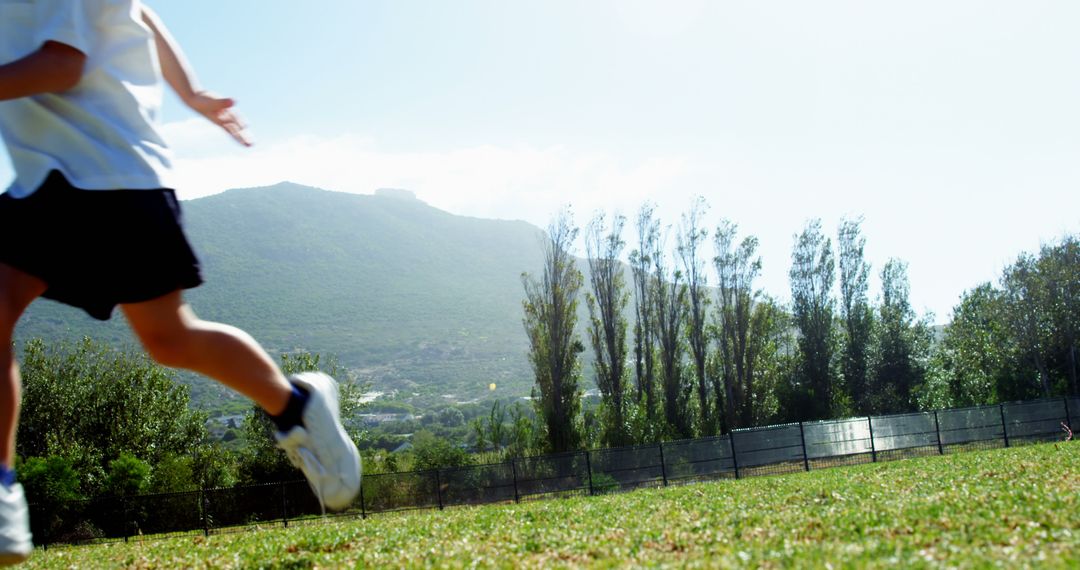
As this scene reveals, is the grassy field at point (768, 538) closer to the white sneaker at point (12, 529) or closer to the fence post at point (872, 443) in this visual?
the white sneaker at point (12, 529)

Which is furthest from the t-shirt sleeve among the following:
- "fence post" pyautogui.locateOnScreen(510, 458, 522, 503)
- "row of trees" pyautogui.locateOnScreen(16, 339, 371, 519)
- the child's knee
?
"row of trees" pyautogui.locateOnScreen(16, 339, 371, 519)

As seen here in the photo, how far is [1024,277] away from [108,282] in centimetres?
4652

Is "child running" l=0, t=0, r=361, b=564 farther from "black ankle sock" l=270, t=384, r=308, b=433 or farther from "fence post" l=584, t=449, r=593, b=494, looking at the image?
"fence post" l=584, t=449, r=593, b=494

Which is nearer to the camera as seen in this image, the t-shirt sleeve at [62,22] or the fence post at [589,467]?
the t-shirt sleeve at [62,22]

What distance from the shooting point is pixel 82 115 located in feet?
6.44

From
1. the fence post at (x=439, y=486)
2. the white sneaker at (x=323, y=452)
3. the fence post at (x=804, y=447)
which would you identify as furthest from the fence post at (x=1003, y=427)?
the white sneaker at (x=323, y=452)

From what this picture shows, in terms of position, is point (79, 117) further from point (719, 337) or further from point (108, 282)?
point (719, 337)

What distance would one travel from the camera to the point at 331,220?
18388 cm

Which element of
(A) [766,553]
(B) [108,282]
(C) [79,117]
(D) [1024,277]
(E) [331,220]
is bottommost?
(A) [766,553]

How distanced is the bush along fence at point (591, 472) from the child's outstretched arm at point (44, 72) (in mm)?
20598

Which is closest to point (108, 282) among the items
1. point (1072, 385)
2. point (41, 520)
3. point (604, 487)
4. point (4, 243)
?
point (4, 243)

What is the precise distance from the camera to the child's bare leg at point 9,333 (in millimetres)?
1967

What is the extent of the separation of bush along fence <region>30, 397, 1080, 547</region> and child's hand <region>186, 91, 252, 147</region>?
65.2 ft

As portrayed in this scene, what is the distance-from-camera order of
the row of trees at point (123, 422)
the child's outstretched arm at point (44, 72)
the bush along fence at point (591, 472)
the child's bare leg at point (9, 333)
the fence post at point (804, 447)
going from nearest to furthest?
the child's outstretched arm at point (44, 72), the child's bare leg at point (9, 333), the bush along fence at point (591, 472), the fence post at point (804, 447), the row of trees at point (123, 422)
